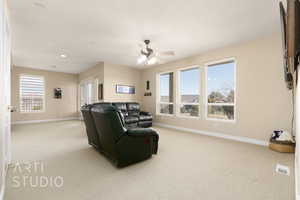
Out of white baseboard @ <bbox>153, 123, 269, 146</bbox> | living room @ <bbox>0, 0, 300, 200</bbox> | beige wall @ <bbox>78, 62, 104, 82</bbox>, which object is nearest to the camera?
living room @ <bbox>0, 0, 300, 200</bbox>

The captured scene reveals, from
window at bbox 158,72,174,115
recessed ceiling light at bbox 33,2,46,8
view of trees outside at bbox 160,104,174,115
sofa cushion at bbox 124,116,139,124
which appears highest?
recessed ceiling light at bbox 33,2,46,8

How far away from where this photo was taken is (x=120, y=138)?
2289 mm

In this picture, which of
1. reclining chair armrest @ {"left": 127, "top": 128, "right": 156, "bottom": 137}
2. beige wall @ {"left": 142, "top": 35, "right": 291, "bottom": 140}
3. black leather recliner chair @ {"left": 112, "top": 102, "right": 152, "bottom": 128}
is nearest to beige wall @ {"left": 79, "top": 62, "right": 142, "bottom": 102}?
black leather recliner chair @ {"left": 112, "top": 102, "right": 152, "bottom": 128}

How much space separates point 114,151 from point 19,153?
2195mm

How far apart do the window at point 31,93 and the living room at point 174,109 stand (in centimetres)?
224

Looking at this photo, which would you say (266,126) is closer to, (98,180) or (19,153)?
(98,180)

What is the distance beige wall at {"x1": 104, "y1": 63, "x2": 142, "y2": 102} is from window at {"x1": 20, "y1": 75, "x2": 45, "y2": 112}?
13.1 feet

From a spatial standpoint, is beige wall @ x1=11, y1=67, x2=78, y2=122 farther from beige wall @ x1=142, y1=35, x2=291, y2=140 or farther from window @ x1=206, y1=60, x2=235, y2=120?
beige wall @ x1=142, y1=35, x2=291, y2=140

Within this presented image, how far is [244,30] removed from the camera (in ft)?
10.5

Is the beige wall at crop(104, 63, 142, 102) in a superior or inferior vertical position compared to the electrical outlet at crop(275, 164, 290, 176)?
superior

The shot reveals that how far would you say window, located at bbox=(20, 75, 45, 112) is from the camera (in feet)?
22.6

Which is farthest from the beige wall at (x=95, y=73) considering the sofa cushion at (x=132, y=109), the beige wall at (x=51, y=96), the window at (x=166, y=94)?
the window at (x=166, y=94)

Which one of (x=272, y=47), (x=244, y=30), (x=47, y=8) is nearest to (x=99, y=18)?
(x=47, y=8)

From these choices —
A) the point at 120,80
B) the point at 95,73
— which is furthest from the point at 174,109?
the point at 95,73
